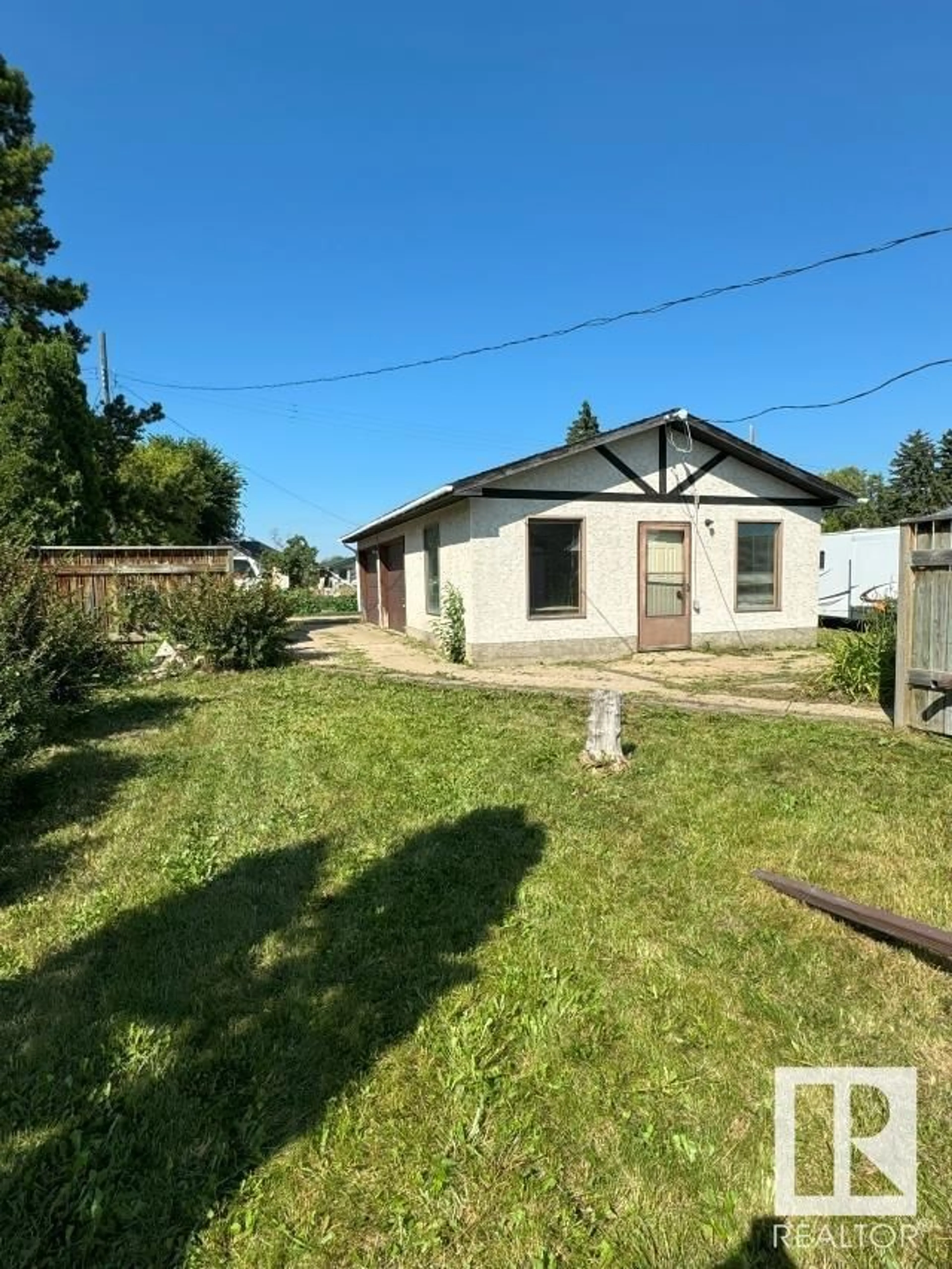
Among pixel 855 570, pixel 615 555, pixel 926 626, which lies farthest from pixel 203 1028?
pixel 855 570

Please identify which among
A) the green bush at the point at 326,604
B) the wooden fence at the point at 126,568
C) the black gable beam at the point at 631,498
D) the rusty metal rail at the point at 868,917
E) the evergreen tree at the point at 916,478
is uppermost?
the evergreen tree at the point at 916,478

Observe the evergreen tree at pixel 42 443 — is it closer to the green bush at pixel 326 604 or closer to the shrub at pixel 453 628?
the shrub at pixel 453 628

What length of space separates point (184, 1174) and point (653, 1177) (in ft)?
4.21

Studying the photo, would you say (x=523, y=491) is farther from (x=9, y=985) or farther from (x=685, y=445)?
(x=9, y=985)

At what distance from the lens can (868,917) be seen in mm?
2971

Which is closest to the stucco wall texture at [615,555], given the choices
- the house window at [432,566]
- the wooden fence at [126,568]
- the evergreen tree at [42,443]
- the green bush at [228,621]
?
the house window at [432,566]

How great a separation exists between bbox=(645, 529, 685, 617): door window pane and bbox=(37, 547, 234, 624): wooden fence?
646 cm

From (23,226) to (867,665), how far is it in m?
20.1

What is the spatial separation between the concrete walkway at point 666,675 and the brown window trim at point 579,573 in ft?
2.73

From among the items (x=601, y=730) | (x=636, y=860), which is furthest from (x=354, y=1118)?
(x=601, y=730)

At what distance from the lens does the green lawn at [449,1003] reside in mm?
1929

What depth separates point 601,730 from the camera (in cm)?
513

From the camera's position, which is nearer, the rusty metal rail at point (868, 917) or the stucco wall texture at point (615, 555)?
the rusty metal rail at point (868, 917)

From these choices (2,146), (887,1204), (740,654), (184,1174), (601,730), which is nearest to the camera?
(887,1204)
